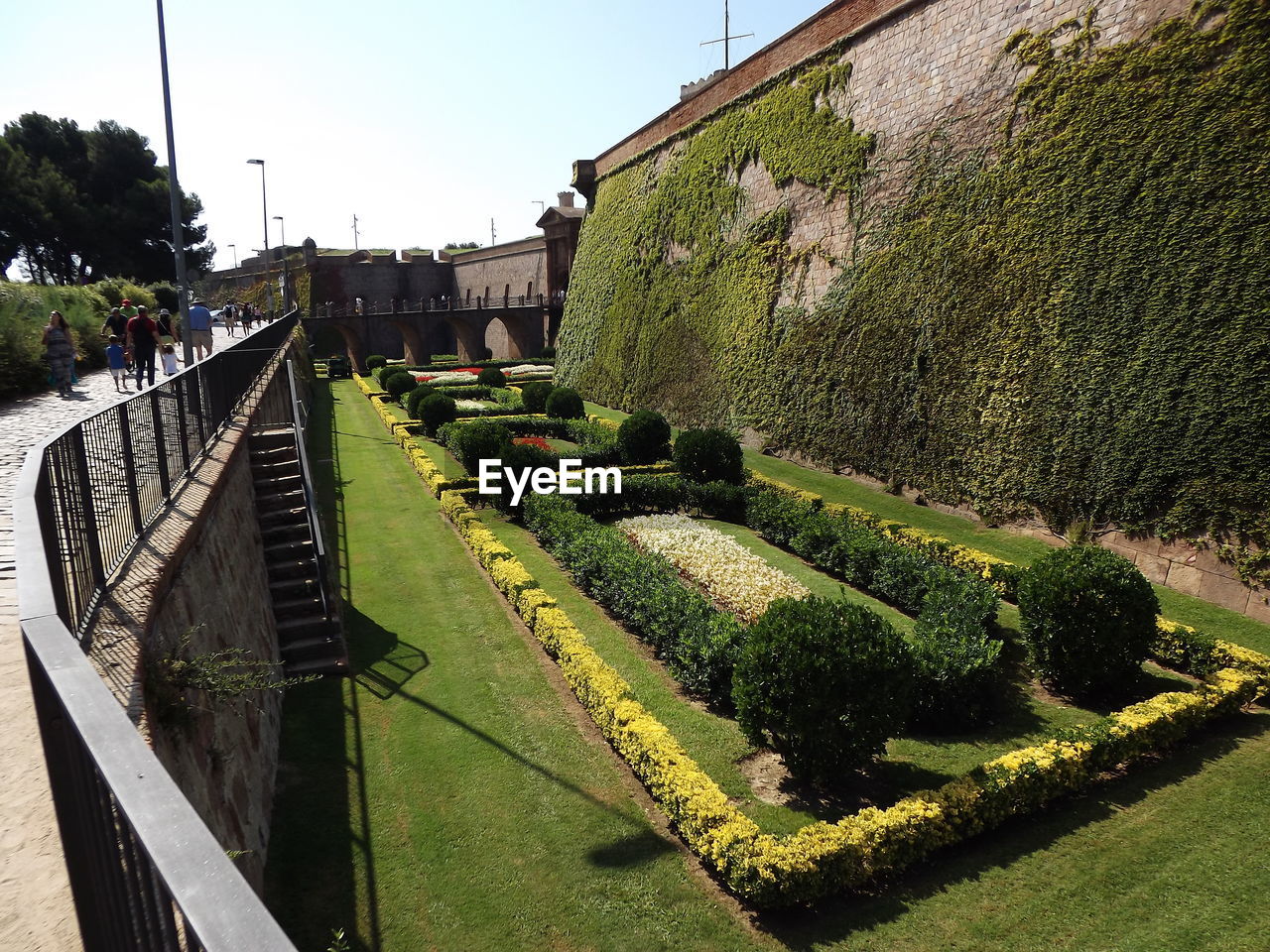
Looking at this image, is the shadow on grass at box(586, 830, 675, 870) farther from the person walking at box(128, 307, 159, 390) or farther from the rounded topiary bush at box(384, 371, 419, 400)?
the rounded topiary bush at box(384, 371, 419, 400)

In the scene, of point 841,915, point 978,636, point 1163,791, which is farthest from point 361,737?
point 1163,791

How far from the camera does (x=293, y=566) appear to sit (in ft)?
32.2

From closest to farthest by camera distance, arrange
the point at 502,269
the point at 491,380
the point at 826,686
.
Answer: the point at 826,686 < the point at 491,380 < the point at 502,269

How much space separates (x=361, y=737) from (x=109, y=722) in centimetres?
615

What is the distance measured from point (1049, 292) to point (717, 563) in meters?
6.53

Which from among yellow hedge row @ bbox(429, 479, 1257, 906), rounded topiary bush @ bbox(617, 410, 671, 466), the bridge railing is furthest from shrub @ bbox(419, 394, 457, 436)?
the bridge railing

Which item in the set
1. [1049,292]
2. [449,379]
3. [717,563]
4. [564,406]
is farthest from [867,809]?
[449,379]


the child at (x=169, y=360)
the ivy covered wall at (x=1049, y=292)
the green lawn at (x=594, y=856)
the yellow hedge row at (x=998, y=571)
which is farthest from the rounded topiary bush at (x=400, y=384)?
the green lawn at (x=594, y=856)

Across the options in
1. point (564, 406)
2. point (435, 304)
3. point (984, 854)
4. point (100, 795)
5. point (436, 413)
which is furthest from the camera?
point (435, 304)

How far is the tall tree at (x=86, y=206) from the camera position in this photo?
1502 inches

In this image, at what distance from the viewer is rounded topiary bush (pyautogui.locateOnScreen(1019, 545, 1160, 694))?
7094mm

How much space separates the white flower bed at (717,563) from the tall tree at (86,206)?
37.7 metres

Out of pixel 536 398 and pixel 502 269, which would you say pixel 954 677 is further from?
pixel 502 269

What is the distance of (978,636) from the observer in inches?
293
